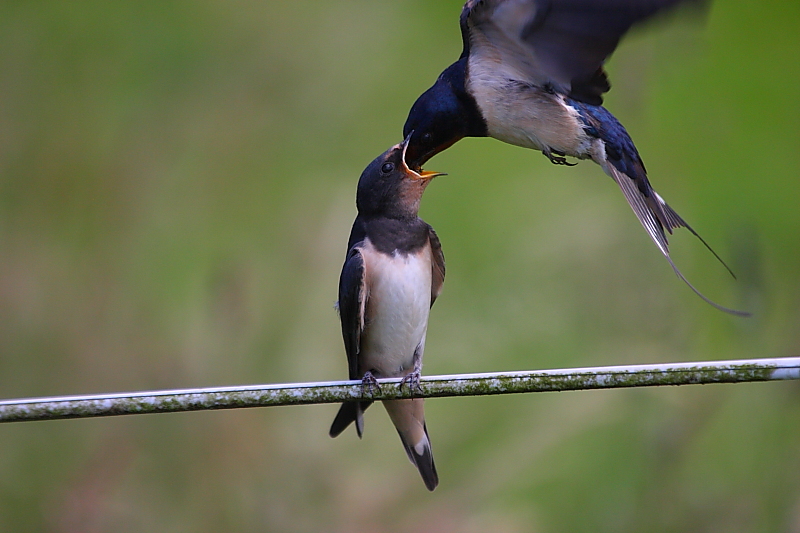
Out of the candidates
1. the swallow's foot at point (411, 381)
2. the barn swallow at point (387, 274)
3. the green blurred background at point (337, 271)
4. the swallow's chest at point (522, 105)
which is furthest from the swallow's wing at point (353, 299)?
the green blurred background at point (337, 271)

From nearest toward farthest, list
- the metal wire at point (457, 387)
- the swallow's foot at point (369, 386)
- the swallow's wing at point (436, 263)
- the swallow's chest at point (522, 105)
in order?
the metal wire at point (457, 387) < the swallow's foot at point (369, 386) < the swallow's chest at point (522, 105) < the swallow's wing at point (436, 263)

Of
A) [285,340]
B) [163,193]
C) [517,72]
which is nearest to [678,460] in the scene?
[285,340]

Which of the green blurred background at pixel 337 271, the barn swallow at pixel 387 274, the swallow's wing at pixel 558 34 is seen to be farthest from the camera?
the green blurred background at pixel 337 271

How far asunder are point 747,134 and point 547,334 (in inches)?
41.7

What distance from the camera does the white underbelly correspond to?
1456 millimetres

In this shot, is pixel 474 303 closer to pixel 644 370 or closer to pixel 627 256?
pixel 627 256

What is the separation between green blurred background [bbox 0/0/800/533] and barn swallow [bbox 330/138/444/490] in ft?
2.78

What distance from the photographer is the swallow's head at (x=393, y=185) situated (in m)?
1.49

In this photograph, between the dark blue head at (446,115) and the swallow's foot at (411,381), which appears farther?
the dark blue head at (446,115)

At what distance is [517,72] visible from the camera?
1326 mm

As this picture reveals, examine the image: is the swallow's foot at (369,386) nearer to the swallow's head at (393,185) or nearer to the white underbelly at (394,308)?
the white underbelly at (394,308)

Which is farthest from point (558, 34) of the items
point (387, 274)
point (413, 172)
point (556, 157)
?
point (387, 274)

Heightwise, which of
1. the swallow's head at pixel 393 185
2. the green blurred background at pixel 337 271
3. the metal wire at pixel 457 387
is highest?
the swallow's head at pixel 393 185

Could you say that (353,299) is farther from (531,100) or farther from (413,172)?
(531,100)
